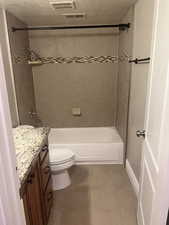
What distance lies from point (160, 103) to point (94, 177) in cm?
177

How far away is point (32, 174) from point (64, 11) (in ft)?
6.36

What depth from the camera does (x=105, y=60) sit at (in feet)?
10.4

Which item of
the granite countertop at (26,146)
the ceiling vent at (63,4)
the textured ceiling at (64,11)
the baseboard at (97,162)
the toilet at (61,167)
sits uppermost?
the textured ceiling at (64,11)

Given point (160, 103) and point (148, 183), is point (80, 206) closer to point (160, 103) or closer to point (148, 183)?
point (148, 183)

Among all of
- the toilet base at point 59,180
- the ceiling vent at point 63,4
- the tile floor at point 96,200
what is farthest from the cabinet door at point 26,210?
the ceiling vent at point 63,4

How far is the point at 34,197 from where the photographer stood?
1336 millimetres

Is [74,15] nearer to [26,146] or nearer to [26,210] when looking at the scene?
[26,146]

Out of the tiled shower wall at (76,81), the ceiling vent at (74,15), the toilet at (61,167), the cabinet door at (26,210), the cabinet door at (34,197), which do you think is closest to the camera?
the cabinet door at (26,210)

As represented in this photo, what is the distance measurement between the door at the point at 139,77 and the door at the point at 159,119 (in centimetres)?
53

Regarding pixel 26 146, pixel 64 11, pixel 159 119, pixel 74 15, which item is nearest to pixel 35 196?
pixel 26 146

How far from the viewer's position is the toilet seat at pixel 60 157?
2111 mm

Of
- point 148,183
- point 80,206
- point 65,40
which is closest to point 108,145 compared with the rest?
point 80,206

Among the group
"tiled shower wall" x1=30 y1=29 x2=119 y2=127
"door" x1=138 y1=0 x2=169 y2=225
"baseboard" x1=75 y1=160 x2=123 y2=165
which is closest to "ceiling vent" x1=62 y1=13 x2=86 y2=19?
"tiled shower wall" x1=30 y1=29 x2=119 y2=127

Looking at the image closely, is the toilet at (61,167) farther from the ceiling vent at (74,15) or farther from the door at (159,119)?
the ceiling vent at (74,15)
